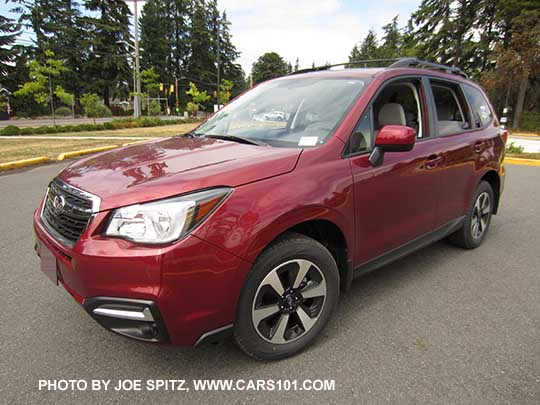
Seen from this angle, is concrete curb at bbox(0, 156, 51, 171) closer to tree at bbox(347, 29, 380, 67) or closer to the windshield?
the windshield

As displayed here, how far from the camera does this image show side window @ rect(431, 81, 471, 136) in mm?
3174

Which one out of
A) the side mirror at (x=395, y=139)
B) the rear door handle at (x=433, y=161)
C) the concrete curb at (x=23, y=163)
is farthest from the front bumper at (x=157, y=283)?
the concrete curb at (x=23, y=163)

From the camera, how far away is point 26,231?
4203mm

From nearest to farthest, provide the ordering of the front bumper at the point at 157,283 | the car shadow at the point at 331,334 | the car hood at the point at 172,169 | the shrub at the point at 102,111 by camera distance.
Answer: the front bumper at the point at 157,283, the car hood at the point at 172,169, the car shadow at the point at 331,334, the shrub at the point at 102,111

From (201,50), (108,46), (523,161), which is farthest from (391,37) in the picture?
(523,161)

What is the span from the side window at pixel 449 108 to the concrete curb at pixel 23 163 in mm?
8612

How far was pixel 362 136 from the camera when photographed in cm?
244

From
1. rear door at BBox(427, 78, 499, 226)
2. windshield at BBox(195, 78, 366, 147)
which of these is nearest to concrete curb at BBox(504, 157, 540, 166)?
rear door at BBox(427, 78, 499, 226)

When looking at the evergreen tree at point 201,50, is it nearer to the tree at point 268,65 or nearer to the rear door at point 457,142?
the tree at point 268,65

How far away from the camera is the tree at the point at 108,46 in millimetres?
46969

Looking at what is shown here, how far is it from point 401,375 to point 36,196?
5862mm

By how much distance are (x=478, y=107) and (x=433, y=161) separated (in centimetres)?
141

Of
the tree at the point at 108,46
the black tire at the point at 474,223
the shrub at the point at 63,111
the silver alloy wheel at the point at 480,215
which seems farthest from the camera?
the tree at the point at 108,46

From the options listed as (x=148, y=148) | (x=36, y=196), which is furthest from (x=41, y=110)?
(x=148, y=148)
